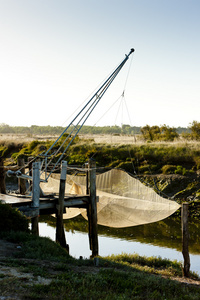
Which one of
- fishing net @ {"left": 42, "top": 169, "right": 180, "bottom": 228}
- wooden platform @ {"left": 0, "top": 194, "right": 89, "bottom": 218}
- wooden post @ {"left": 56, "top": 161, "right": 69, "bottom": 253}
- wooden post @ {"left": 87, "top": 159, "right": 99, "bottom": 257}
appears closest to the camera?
wooden platform @ {"left": 0, "top": 194, "right": 89, "bottom": 218}

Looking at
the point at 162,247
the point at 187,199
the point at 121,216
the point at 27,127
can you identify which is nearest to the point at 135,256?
the point at 121,216

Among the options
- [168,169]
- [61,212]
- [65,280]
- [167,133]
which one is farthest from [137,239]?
[167,133]

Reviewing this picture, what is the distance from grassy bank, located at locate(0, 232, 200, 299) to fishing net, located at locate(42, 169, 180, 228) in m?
3.07

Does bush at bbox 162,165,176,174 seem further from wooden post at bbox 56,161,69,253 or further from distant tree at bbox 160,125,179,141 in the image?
wooden post at bbox 56,161,69,253

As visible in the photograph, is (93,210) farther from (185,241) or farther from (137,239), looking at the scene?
(137,239)

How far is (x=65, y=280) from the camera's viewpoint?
5.56 metres

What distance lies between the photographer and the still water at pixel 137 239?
42.1ft

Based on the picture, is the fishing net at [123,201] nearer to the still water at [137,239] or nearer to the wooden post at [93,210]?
the wooden post at [93,210]

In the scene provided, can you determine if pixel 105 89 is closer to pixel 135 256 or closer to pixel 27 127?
pixel 135 256

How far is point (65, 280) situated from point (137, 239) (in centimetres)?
964

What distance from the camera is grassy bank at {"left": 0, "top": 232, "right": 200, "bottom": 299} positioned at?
5.03 m

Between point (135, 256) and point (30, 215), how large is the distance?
340 cm

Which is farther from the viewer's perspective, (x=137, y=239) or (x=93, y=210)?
(x=137, y=239)

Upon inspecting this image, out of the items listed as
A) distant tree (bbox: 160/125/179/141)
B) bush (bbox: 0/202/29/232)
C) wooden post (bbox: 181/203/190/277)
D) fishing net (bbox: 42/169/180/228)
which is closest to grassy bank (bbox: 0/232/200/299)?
bush (bbox: 0/202/29/232)
